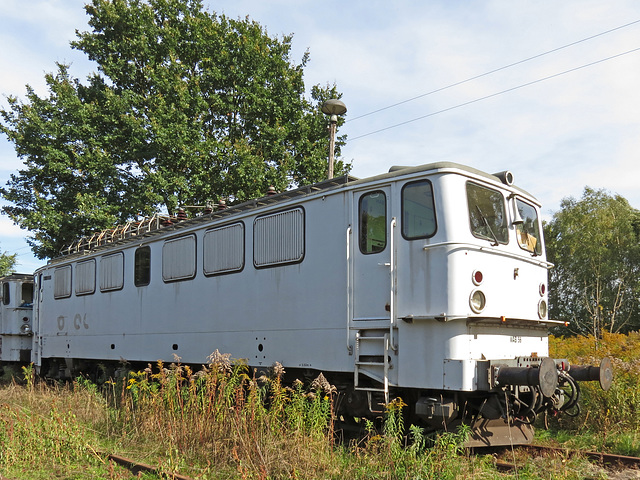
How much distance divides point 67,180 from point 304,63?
385 inches

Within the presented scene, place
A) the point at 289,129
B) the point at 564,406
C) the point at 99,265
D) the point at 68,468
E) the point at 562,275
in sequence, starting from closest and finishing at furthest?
1. the point at 68,468
2. the point at 564,406
3. the point at 99,265
4. the point at 289,129
5. the point at 562,275

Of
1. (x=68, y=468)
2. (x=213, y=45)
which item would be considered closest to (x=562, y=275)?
(x=213, y=45)

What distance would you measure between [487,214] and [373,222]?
4.78 feet

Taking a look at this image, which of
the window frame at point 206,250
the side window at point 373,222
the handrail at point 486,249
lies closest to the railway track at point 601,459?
the handrail at point 486,249

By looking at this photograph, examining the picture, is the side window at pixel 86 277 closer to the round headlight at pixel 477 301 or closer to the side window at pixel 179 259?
the side window at pixel 179 259

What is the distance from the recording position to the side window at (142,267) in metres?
11.8

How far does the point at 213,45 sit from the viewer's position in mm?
20875

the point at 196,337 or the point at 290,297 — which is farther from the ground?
the point at 290,297

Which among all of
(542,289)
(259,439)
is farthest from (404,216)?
(259,439)

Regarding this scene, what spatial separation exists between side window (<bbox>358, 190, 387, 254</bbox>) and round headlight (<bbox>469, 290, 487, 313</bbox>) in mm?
1249

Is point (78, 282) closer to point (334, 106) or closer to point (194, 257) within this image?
point (194, 257)

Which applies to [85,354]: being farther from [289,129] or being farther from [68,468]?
[289,129]

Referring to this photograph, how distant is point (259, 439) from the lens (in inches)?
247

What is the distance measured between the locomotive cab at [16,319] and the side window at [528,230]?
A: 14.6 meters
